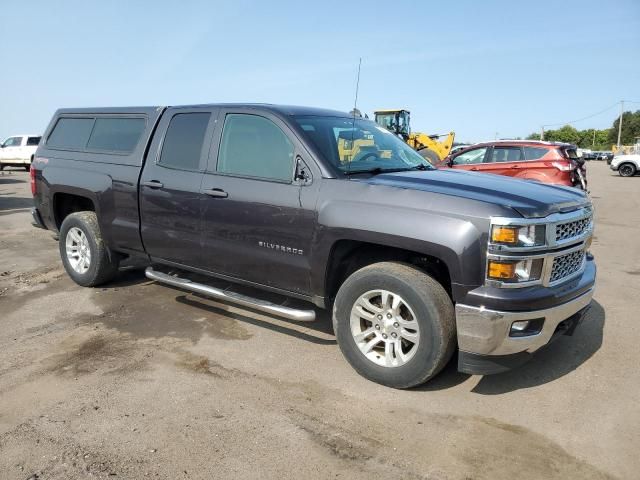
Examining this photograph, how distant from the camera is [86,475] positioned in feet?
8.40

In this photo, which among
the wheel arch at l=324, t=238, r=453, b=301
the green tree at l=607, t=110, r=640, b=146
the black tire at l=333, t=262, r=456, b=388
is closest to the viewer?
the black tire at l=333, t=262, r=456, b=388

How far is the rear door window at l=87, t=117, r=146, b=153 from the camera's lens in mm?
5098

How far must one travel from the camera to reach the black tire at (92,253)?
17.8 feet

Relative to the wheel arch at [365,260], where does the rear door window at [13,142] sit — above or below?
above

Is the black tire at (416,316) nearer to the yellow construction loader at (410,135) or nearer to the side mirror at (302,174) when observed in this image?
the side mirror at (302,174)

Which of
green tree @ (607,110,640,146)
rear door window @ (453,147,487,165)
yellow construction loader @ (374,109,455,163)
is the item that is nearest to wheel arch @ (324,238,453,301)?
rear door window @ (453,147,487,165)

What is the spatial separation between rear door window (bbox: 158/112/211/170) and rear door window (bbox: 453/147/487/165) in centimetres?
884

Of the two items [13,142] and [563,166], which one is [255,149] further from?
[13,142]

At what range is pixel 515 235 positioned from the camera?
2.97 metres

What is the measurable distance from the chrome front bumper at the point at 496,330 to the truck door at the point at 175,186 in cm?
239

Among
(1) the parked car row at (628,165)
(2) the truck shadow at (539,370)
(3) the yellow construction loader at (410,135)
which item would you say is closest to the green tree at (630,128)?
(1) the parked car row at (628,165)

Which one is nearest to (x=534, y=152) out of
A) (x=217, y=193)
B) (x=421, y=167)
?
(x=421, y=167)

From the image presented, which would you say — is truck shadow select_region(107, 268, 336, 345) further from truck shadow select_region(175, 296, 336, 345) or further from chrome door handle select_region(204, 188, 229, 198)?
chrome door handle select_region(204, 188, 229, 198)

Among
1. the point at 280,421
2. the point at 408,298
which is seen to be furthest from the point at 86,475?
the point at 408,298
